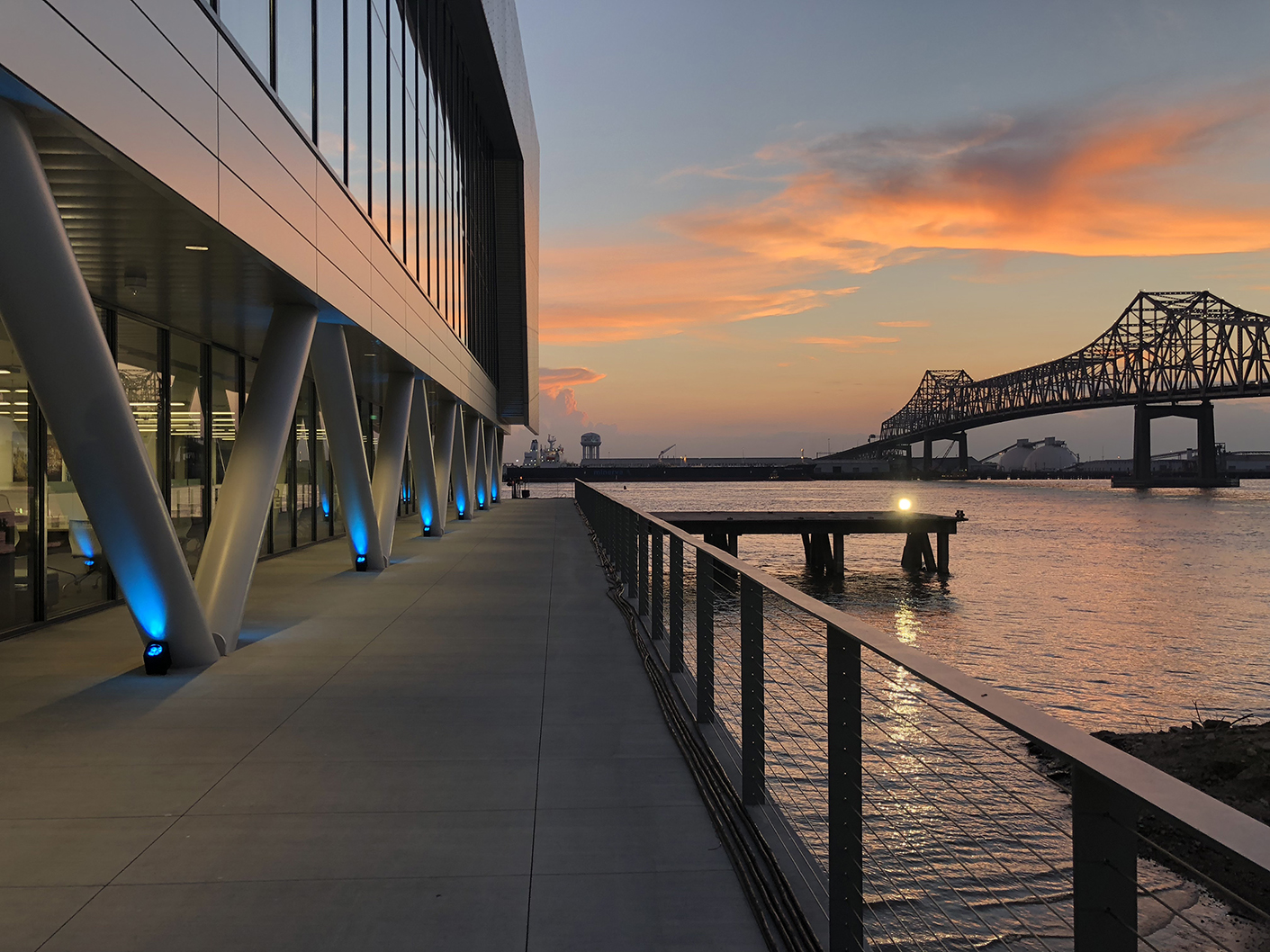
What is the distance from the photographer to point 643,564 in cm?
1013

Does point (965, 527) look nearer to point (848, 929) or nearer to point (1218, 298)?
point (848, 929)

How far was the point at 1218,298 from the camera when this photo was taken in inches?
5694

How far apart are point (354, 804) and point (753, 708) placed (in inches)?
73.8

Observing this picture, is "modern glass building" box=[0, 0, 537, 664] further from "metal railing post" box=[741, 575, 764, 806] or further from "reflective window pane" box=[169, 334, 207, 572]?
"metal railing post" box=[741, 575, 764, 806]

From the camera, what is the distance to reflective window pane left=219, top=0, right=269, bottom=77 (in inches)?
307

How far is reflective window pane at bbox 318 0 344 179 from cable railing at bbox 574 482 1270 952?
5.69 metres

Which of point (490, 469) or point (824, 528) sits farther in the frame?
point (490, 469)

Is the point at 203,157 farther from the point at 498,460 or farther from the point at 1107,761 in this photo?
the point at 498,460

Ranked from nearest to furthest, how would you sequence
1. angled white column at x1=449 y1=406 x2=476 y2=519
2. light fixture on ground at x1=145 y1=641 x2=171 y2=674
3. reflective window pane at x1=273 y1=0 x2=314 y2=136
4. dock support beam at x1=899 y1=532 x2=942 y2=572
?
light fixture on ground at x1=145 y1=641 x2=171 y2=674 → reflective window pane at x1=273 y1=0 x2=314 y2=136 → angled white column at x1=449 y1=406 x2=476 y2=519 → dock support beam at x1=899 y1=532 x2=942 y2=572

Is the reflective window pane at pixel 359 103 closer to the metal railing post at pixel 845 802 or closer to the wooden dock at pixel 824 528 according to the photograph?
the metal railing post at pixel 845 802

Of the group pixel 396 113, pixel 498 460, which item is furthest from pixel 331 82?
pixel 498 460

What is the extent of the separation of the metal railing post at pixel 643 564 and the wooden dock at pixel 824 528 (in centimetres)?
2449

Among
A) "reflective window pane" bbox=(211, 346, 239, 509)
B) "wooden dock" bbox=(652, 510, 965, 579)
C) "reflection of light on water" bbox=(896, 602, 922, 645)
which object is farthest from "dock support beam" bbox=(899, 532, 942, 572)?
"reflective window pane" bbox=(211, 346, 239, 509)

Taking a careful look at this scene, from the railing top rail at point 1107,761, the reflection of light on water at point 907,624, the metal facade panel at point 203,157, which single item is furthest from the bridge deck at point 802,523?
Answer: the railing top rail at point 1107,761
